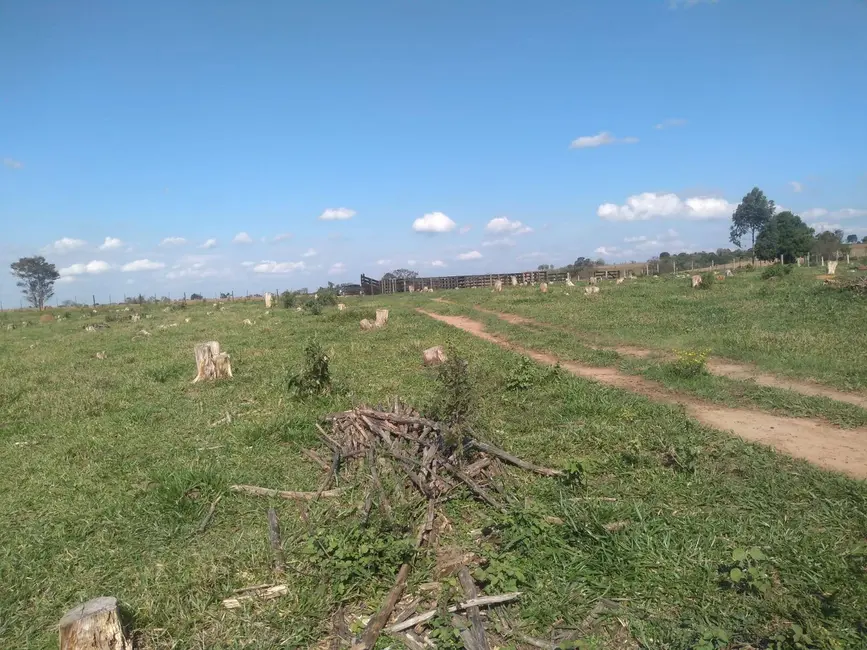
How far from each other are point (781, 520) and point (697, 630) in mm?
1637

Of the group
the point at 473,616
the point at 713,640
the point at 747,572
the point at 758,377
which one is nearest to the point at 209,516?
the point at 473,616

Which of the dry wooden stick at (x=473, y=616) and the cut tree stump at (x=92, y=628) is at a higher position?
the cut tree stump at (x=92, y=628)

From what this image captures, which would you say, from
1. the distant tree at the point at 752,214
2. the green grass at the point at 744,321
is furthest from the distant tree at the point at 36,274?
the distant tree at the point at 752,214

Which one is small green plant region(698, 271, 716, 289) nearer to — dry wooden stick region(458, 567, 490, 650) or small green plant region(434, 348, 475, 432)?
small green plant region(434, 348, 475, 432)

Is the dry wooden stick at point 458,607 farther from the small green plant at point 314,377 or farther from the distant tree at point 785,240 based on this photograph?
the distant tree at point 785,240

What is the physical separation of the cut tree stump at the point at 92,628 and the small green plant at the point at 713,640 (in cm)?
315

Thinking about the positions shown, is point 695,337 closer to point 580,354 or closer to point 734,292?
point 580,354

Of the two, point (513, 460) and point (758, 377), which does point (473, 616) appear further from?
point (758, 377)

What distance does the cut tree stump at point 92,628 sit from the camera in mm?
3000

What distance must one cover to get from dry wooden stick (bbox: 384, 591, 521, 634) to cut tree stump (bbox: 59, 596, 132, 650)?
5.02 feet

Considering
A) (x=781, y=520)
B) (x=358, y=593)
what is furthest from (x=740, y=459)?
(x=358, y=593)

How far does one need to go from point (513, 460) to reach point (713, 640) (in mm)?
2492

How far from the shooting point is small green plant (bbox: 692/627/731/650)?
282 cm

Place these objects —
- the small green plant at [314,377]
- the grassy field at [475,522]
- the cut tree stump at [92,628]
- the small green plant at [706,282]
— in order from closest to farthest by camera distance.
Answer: the cut tree stump at [92,628]
the grassy field at [475,522]
the small green plant at [314,377]
the small green plant at [706,282]
